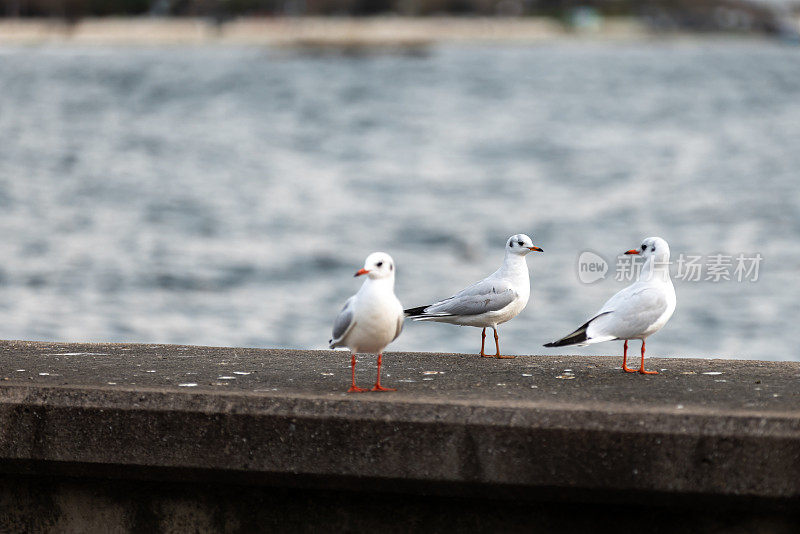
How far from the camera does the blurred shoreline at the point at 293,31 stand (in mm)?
99812

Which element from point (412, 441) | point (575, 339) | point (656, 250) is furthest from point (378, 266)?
point (656, 250)

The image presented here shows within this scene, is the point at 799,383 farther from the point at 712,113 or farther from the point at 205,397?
the point at 712,113

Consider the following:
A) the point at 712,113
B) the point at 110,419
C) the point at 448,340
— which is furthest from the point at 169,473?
the point at 712,113

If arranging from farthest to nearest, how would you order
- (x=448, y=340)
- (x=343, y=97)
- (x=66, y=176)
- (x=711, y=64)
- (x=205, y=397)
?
(x=711, y=64)
(x=343, y=97)
(x=66, y=176)
(x=448, y=340)
(x=205, y=397)

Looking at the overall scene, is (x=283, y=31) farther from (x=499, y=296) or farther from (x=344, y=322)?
(x=344, y=322)

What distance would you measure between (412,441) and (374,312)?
15.5 inches

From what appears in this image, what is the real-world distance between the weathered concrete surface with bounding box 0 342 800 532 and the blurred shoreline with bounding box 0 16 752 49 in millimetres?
93397

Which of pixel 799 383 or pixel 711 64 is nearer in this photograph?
pixel 799 383

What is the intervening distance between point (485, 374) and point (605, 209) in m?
18.9

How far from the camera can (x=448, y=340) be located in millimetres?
11227

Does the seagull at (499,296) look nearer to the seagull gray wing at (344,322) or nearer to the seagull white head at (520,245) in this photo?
the seagull white head at (520,245)

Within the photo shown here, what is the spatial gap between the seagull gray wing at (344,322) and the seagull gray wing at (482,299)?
2.94 feet
